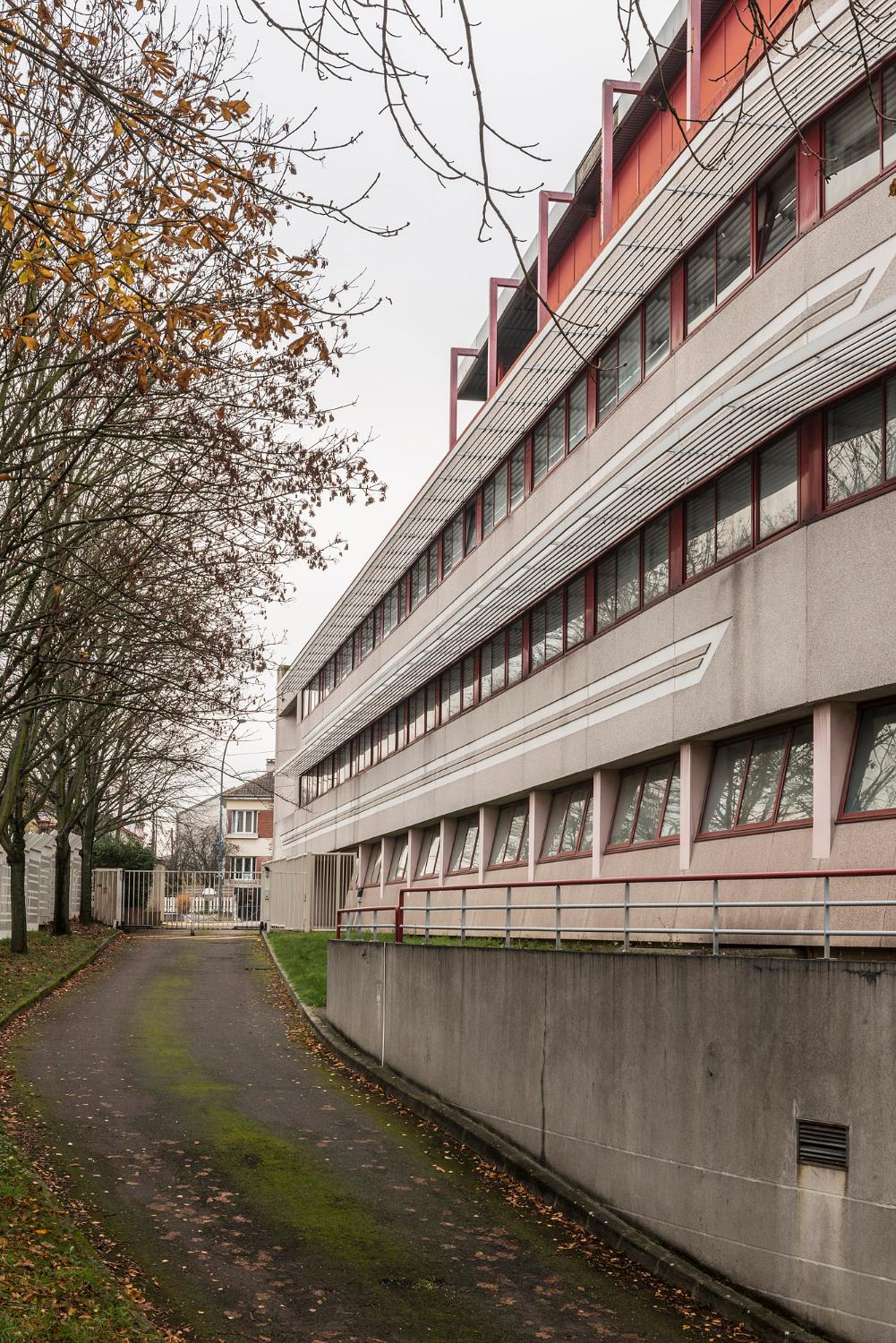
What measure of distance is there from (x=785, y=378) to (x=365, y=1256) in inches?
396

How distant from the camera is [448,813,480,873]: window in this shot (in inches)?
1192

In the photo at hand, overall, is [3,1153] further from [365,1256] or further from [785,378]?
[785,378]

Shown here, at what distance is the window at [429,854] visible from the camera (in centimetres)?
3409

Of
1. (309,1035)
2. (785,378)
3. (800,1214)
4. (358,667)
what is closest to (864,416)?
(785,378)

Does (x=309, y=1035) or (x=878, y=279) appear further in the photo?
(x=309, y=1035)

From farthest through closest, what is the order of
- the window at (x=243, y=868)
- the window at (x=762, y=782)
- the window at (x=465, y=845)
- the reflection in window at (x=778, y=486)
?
the window at (x=243, y=868)
the window at (x=465, y=845)
the reflection in window at (x=778, y=486)
the window at (x=762, y=782)

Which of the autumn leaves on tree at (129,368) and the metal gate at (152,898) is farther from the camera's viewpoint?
the metal gate at (152,898)

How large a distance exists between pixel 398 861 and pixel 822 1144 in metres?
29.2

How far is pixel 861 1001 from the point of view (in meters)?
10.2

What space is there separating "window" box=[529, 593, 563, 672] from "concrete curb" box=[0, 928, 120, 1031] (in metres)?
10.8

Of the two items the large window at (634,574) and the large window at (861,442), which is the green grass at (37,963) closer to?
the large window at (634,574)

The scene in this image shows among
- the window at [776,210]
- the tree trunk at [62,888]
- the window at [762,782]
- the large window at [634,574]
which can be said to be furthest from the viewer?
the tree trunk at [62,888]

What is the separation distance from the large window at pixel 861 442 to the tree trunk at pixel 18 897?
21681mm

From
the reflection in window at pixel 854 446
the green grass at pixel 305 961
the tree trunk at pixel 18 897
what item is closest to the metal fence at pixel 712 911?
the green grass at pixel 305 961
